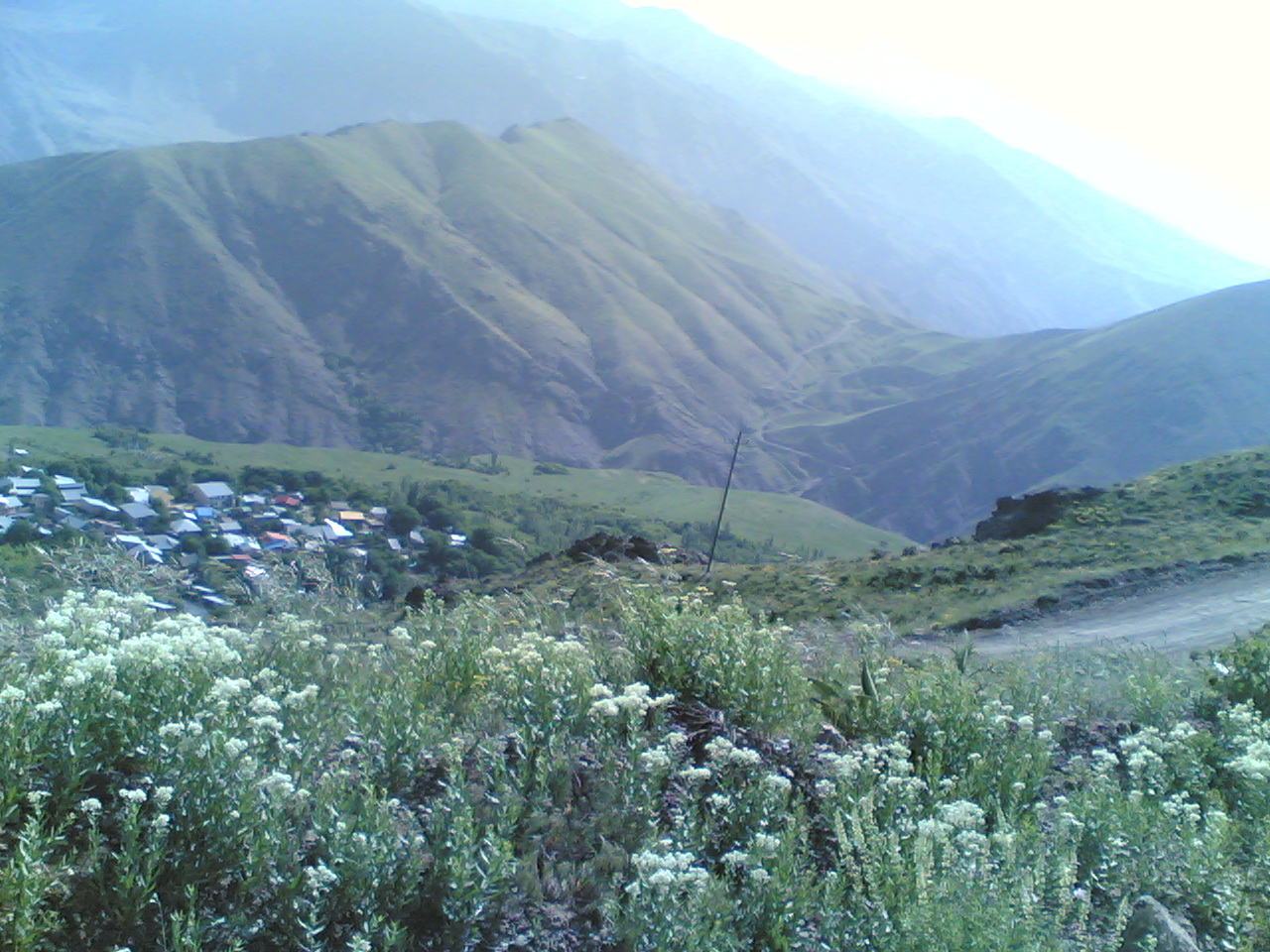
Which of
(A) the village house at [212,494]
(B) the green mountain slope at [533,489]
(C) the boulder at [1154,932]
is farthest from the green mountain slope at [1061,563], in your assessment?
(A) the village house at [212,494]

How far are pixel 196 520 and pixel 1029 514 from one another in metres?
23.7

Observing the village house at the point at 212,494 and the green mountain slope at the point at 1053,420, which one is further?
the green mountain slope at the point at 1053,420

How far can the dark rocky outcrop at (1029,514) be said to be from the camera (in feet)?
71.2

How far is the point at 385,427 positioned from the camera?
265ft

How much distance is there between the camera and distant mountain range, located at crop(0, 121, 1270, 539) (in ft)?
255

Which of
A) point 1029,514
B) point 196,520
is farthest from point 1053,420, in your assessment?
point 196,520

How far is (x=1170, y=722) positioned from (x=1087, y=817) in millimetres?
2146

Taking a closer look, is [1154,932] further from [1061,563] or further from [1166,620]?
[1061,563]

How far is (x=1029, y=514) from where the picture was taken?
22.8m

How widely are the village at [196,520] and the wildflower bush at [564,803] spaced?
502 inches

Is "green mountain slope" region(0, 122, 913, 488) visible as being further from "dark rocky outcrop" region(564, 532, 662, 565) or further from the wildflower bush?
the wildflower bush

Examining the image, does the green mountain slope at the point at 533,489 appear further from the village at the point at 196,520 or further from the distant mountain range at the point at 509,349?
the distant mountain range at the point at 509,349

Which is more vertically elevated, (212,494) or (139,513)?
(212,494)

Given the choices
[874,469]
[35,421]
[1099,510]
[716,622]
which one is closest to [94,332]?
[35,421]
